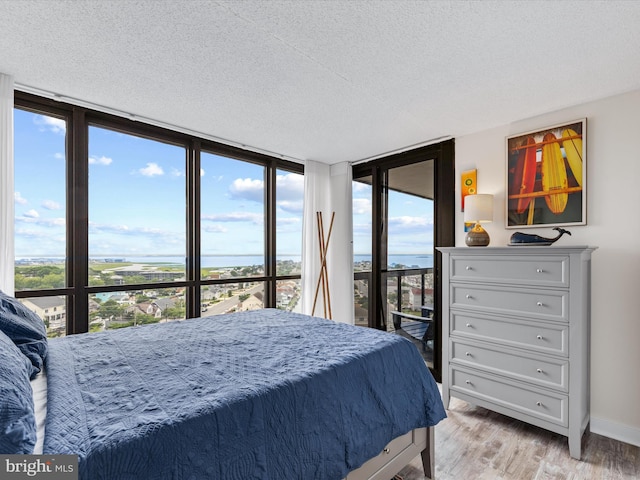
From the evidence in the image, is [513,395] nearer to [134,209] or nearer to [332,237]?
[332,237]

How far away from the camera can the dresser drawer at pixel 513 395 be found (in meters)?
2.19

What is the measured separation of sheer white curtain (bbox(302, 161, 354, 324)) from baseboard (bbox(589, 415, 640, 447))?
8.16ft

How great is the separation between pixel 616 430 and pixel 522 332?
3.11ft

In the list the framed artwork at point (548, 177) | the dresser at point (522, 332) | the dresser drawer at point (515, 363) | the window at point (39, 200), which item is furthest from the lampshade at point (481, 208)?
the window at point (39, 200)

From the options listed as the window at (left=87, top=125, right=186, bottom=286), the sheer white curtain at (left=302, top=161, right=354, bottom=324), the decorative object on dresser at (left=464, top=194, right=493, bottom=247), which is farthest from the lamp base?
the window at (left=87, top=125, right=186, bottom=286)

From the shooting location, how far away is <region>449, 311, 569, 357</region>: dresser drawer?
7.23 feet

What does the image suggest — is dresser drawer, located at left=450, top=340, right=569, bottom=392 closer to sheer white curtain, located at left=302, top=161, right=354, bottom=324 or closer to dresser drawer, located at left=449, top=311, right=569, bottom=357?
dresser drawer, located at left=449, top=311, right=569, bottom=357

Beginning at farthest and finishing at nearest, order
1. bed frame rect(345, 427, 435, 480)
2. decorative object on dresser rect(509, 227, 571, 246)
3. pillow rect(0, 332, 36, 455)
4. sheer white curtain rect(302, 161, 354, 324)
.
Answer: sheer white curtain rect(302, 161, 354, 324) → decorative object on dresser rect(509, 227, 571, 246) → bed frame rect(345, 427, 435, 480) → pillow rect(0, 332, 36, 455)

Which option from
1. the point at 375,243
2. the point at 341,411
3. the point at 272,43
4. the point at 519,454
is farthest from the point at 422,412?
the point at 375,243

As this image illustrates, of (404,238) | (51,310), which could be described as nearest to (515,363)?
(404,238)

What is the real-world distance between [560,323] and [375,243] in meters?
2.17

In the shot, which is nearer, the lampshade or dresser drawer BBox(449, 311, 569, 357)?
dresser drawer BBox(449, 311, 569, 357)

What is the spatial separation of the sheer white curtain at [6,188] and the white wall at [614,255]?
4.06 m

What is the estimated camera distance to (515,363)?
238 cm
